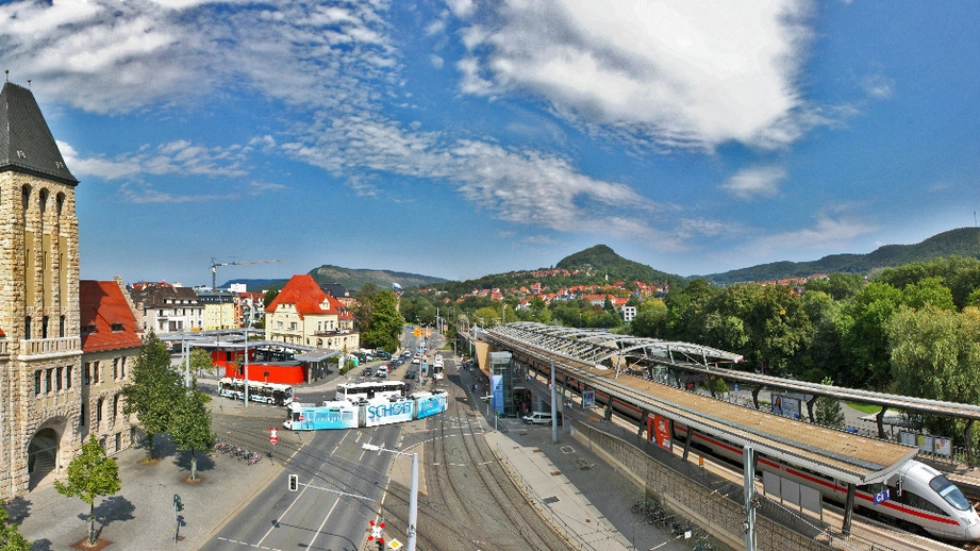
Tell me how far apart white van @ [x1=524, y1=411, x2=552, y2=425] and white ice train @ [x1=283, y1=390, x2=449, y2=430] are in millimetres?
10652

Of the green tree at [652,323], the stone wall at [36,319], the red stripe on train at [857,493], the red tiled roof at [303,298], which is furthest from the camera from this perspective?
the green tree at [652,323]

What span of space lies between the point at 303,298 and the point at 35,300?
202 ft

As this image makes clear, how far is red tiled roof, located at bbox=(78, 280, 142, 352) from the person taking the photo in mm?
38156

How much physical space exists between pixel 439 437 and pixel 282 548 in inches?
873

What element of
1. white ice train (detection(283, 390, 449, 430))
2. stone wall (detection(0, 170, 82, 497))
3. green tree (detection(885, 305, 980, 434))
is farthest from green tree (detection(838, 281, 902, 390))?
stone wall (detection(0, 170, 82, 497))

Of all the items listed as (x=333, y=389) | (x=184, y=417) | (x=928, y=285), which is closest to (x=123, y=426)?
(x=184, y=417)

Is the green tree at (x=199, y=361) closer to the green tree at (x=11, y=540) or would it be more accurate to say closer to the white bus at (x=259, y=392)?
the white bus at (x=259, y=392)

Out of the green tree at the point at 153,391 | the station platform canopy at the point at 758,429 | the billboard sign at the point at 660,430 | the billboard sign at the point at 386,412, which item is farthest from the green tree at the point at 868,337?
the green tree at the point at 153,391

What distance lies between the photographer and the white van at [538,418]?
5169 centimetres

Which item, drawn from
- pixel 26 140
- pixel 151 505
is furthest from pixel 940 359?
pixel 26 140

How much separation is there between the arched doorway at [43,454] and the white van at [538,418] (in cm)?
3629

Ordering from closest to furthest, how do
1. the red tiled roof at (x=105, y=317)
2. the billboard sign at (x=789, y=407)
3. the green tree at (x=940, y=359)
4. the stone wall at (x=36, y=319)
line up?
the billboard sign at (x=789, y=407)
the stone wall at (x=36, y=319)
the green tree at (x=940, y=359)
the red tiled roof at (x=105, y=317)

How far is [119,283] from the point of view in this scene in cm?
4709

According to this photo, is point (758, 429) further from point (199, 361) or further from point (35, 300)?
point (199, 361)
